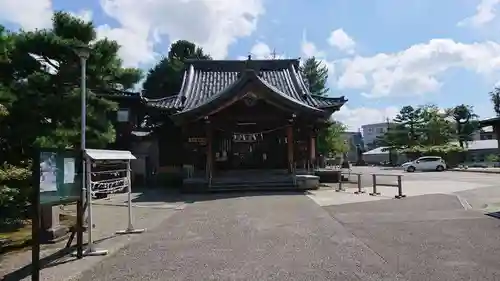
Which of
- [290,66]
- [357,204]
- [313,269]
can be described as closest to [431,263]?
[313,269]

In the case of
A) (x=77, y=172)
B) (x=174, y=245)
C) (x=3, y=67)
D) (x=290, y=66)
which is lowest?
(x=174, y=245)

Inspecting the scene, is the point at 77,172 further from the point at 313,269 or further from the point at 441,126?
the point at 441,126

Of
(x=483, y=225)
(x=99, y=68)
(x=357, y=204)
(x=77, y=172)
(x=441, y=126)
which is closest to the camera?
(x=77, y=172)

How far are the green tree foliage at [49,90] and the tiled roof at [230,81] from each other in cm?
867

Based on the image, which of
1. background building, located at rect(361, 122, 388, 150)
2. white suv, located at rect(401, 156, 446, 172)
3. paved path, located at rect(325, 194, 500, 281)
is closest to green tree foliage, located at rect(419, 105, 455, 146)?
white suv, located at rect(401, 156, 446, 172)

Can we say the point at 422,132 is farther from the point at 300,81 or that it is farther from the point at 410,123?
the point at 300,81

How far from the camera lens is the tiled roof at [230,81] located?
2155cm

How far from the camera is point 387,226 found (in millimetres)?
8836

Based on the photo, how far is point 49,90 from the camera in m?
10.7

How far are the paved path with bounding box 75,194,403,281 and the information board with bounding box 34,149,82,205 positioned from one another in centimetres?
120

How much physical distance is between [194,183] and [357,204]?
780 centimetres

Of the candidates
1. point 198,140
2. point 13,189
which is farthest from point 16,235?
point 198,140

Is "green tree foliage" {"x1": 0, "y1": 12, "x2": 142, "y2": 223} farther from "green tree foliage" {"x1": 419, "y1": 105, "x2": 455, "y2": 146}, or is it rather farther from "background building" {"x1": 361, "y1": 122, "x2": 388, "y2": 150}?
"background building" {"x1": 361, "y1": 122, "x2": 388, "y2": 150}

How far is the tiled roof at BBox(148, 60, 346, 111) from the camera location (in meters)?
21.5
